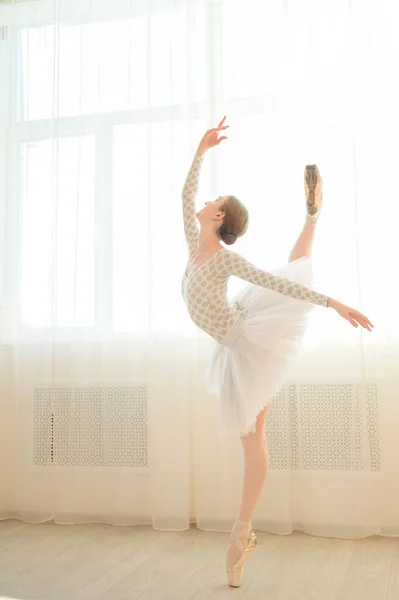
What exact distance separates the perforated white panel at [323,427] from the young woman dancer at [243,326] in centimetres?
77

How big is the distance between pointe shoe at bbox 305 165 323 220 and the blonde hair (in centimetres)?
24

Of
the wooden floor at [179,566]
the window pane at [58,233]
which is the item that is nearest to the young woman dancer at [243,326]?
the wooden floor at [179,566]

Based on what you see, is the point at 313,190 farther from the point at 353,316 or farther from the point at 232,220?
the point at 353,316

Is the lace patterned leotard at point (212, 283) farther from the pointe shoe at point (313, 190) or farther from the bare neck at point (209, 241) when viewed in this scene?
the pointe shoe at point (313, 190)

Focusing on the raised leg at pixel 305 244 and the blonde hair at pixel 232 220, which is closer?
the blonde hair at pixel 232 220

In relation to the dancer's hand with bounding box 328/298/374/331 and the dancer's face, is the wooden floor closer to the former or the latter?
the dancer's hand with bounding box 328/298/374/331

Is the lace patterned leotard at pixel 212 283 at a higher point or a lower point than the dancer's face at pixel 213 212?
lower

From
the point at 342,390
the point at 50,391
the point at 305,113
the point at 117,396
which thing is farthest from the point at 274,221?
the point at 50,391

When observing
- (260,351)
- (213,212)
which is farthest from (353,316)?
(213,212)

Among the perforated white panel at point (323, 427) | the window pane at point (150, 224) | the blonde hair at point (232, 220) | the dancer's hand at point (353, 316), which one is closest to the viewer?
the dancer's hand at point (353, 316)

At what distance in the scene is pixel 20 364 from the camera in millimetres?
3482

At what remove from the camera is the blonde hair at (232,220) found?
2.34m

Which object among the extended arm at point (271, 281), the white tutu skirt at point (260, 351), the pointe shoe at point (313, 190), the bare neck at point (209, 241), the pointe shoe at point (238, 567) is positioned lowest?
the pointe shoe at point (238, 567)

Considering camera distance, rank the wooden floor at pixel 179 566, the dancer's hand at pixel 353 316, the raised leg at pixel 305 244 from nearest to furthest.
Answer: the dancer's hand at pixel 353 316, the wooden floor at pixel 179 566, the raised leg at pixel 305 244
